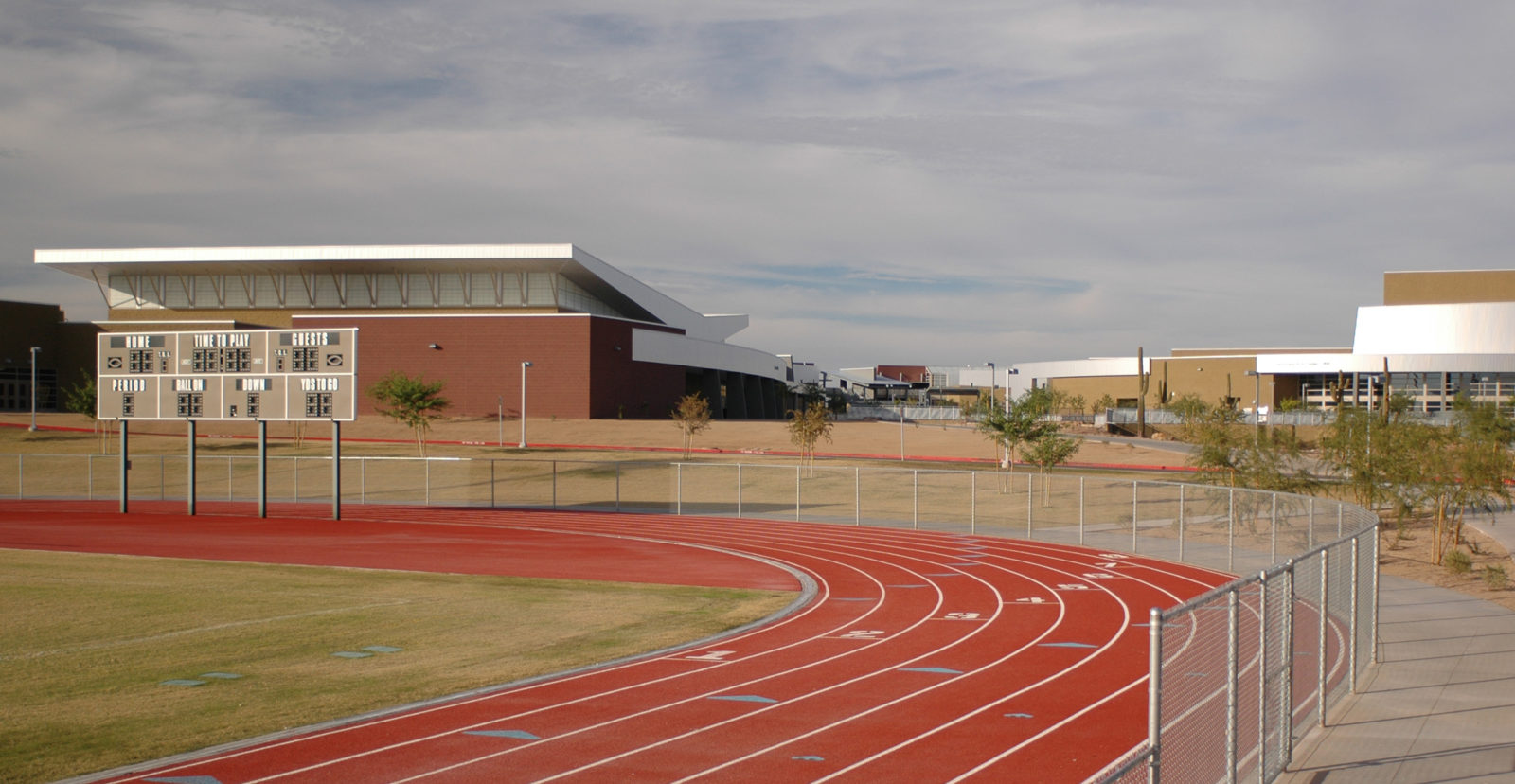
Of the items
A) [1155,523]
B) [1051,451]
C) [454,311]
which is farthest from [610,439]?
[1155,523]

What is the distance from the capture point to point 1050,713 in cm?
1136

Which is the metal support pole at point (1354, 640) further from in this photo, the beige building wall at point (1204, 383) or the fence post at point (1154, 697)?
the beige building wall at point (1204, 383)

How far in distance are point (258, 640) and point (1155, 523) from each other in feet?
85.0

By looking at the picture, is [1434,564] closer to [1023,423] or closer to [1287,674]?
[1287,674]

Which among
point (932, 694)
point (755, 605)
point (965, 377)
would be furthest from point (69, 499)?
point (965, 377)

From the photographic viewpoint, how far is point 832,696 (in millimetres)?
12156

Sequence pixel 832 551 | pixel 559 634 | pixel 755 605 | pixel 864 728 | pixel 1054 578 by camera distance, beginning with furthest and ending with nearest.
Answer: pixel 832 551 < pixel 1054 578 < pixel 755 605 < pixel 559 634 < pixel 864 728

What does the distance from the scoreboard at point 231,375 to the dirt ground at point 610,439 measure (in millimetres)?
22238

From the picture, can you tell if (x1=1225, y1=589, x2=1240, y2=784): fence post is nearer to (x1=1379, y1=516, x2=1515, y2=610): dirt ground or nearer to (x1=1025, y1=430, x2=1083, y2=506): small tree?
(x1=1379, y1=516, x2=1515, y2=610): dirt ground

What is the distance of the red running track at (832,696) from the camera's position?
9477mm

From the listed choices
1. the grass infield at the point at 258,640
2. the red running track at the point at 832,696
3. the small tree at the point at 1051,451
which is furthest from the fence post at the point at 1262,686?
the small tree at the point at 1051,451

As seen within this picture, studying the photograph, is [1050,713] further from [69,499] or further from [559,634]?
[69,499]

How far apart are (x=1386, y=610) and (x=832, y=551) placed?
12.6 metres

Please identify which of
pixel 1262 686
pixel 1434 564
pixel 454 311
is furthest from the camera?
pixel 454 311
